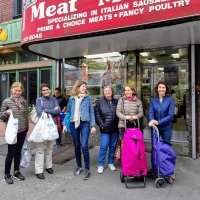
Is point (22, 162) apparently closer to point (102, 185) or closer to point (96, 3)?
point (102, 185)

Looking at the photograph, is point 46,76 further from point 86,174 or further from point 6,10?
point 86,174

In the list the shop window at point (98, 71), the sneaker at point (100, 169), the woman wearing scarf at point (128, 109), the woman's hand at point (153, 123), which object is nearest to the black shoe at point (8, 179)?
the sneaker at point (100, 169)

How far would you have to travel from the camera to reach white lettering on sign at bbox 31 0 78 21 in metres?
7.88

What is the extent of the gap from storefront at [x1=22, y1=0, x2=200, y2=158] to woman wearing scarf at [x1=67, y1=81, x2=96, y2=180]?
135 cm

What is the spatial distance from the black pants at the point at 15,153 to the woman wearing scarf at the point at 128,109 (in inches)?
66.5

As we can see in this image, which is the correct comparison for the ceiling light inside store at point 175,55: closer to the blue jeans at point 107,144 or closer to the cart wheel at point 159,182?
the blue jeans at point 107,144

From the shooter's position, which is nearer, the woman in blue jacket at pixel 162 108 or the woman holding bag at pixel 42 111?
the woman in blue jacket at pixel 162 108

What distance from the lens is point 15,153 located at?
6.93 m

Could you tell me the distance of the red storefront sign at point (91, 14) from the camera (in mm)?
6625

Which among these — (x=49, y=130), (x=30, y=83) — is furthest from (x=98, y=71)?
(x=49, y=130)

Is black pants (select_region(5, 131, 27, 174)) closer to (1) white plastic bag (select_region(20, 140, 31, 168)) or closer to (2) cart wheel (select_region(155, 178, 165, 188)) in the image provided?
(1) white plastic bag (select_region(20, 140, 31, 168))

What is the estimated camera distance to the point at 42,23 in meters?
8.39

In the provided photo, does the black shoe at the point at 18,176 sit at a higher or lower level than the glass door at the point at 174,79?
lower

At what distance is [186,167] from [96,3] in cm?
359
